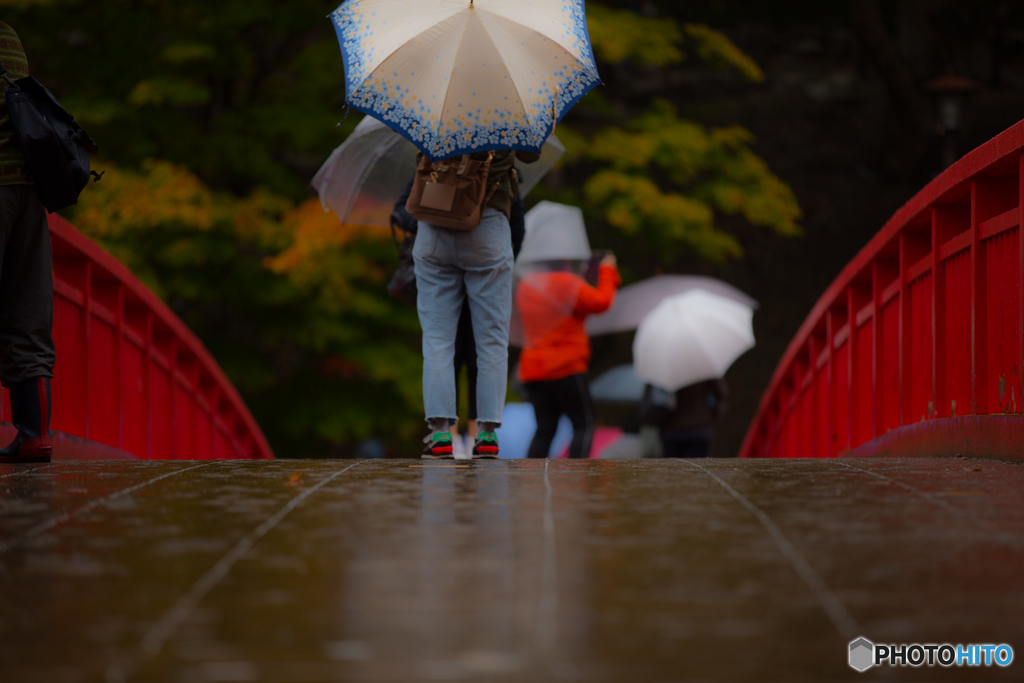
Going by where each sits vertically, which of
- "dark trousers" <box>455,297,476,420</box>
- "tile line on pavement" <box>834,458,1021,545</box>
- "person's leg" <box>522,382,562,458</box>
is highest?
"dark trousers" <box>455,297,476,420</box>

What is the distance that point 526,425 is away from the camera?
13086mm

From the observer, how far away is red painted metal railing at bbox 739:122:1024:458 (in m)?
5.18

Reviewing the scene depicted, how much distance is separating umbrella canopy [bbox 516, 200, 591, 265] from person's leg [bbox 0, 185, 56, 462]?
3.79 m

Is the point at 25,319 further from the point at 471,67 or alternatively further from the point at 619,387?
the point at 619,387

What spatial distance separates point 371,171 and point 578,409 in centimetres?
232

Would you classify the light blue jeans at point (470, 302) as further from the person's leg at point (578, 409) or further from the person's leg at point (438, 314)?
the person's leg at point (578, 409)

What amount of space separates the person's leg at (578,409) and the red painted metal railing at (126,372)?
2974mm

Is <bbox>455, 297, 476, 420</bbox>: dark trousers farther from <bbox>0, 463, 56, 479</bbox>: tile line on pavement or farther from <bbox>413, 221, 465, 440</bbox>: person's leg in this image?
<bbox>0, 463, 56, 479</bbox>: tile line on pavement

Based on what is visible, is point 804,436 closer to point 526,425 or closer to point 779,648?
point 526,425

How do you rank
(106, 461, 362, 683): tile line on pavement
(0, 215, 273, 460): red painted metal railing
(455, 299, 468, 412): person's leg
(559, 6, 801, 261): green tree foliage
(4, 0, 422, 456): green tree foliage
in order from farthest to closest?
(559, 6, 801, 261): green tree foliage → (4, 0, 422, 456): green tree foliage → (0, 215, 273, 460): red painted metal railing → (455, 299, 468, 412): person's leg → (106, 461, 362, 683): tile line on pavement

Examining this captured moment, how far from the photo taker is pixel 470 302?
18.0ft

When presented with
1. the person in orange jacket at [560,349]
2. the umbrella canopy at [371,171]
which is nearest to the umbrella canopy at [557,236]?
the person in orange jacket at [560,349]

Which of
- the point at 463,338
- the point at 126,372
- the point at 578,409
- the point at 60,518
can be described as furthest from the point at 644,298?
the point at 60,518

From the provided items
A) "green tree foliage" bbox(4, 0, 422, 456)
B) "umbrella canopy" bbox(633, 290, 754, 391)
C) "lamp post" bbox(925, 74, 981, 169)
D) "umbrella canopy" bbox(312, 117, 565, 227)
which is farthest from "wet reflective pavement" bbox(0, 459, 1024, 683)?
"lamp post" bbox(925, 74, 981, 169)
